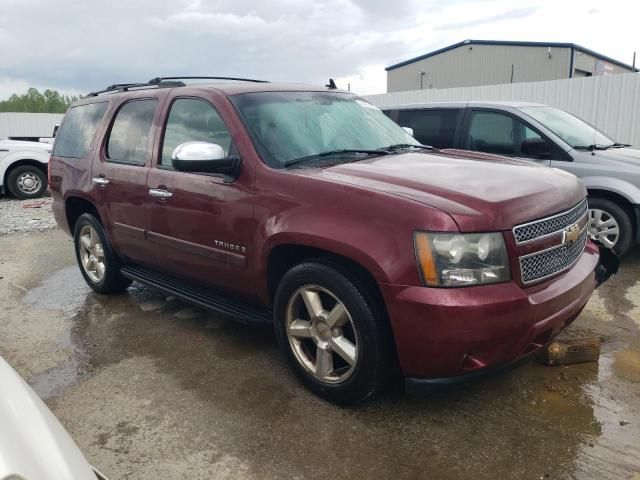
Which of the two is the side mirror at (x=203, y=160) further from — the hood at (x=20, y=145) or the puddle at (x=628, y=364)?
the hood at (x=20, y=145)

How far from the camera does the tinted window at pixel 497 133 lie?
6043 millimetres

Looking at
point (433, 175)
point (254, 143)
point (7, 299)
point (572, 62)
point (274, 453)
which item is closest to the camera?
point (274, 453)

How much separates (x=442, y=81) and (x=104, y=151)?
2648cm

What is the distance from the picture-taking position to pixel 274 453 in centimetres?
270

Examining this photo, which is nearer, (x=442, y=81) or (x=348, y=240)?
(x=348, y=240)

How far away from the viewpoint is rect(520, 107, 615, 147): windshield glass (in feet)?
19.6

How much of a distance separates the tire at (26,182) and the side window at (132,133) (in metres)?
8.71

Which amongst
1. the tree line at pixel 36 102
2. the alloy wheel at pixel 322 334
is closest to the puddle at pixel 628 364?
the alloy wheel at pixel 322 334

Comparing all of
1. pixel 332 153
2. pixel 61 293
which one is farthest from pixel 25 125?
pixel 332 153

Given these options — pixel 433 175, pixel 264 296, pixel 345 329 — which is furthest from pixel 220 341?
pixel 433 175

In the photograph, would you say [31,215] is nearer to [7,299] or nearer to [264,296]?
[7,299]

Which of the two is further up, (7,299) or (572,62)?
(572,62)

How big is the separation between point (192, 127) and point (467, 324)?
7.95 feet

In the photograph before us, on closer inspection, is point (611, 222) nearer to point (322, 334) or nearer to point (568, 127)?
point (568, 127)
